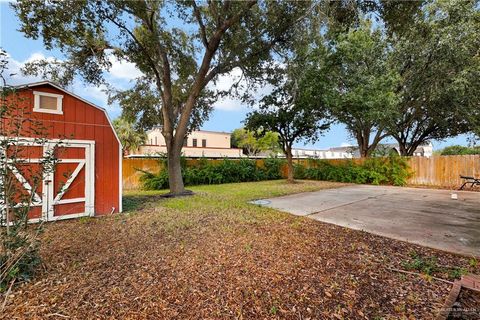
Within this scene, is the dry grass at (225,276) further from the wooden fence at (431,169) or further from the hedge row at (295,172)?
the hedge row at (295,172)

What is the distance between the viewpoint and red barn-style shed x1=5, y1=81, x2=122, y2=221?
4371 millimetres

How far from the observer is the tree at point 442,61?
9227mm

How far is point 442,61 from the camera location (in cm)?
987

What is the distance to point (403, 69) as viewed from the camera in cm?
1120

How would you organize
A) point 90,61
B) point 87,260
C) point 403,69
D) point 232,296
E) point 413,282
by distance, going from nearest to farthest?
1. point 232,296
2. point 413,282
3. point 87,260
4. point 90,61
5. point 403,69

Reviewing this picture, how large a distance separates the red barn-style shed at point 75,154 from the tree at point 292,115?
713 cm

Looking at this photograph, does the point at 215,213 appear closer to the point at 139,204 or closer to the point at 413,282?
the point at 139,204

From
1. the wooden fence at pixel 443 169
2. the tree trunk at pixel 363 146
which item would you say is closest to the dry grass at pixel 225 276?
the wooden fence at pixel 443 169

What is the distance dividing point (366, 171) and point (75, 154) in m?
12.3

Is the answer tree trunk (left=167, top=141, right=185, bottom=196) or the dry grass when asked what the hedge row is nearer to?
tree trunk (left=167, top=141, right=185, bottom=196)

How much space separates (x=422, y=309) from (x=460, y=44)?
11780 mm

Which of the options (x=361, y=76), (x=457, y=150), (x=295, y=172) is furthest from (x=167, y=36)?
(x=457, y=150)

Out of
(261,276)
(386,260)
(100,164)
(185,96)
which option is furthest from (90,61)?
(386,260)

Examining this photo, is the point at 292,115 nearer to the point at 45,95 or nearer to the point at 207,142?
the point at 45,95
